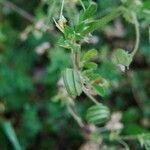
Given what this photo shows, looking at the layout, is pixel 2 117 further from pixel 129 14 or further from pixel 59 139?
pixel 129 14

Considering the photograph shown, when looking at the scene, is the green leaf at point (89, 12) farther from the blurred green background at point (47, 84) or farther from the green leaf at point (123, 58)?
the blurred green background at point (47, 84)

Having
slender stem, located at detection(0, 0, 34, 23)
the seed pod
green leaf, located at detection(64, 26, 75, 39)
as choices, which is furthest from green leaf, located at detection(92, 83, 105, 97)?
slender stem, located at detection(0, 0, 34, 23)

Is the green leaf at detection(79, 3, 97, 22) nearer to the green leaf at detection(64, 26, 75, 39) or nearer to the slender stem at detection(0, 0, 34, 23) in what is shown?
the green leaf at detection(64, 26, 75, 39)

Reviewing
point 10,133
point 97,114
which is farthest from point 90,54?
point 10,133

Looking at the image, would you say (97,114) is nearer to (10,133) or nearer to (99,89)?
(99,89)

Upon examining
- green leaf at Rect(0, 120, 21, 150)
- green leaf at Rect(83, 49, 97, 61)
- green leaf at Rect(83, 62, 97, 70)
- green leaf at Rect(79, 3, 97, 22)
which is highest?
green leaf at Rect(79, 3, 97, 22)

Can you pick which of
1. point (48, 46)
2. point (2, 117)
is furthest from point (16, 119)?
point (48, 46)

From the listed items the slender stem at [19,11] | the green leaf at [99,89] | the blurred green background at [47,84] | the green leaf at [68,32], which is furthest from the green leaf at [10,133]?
the green leaf at [68,32]
